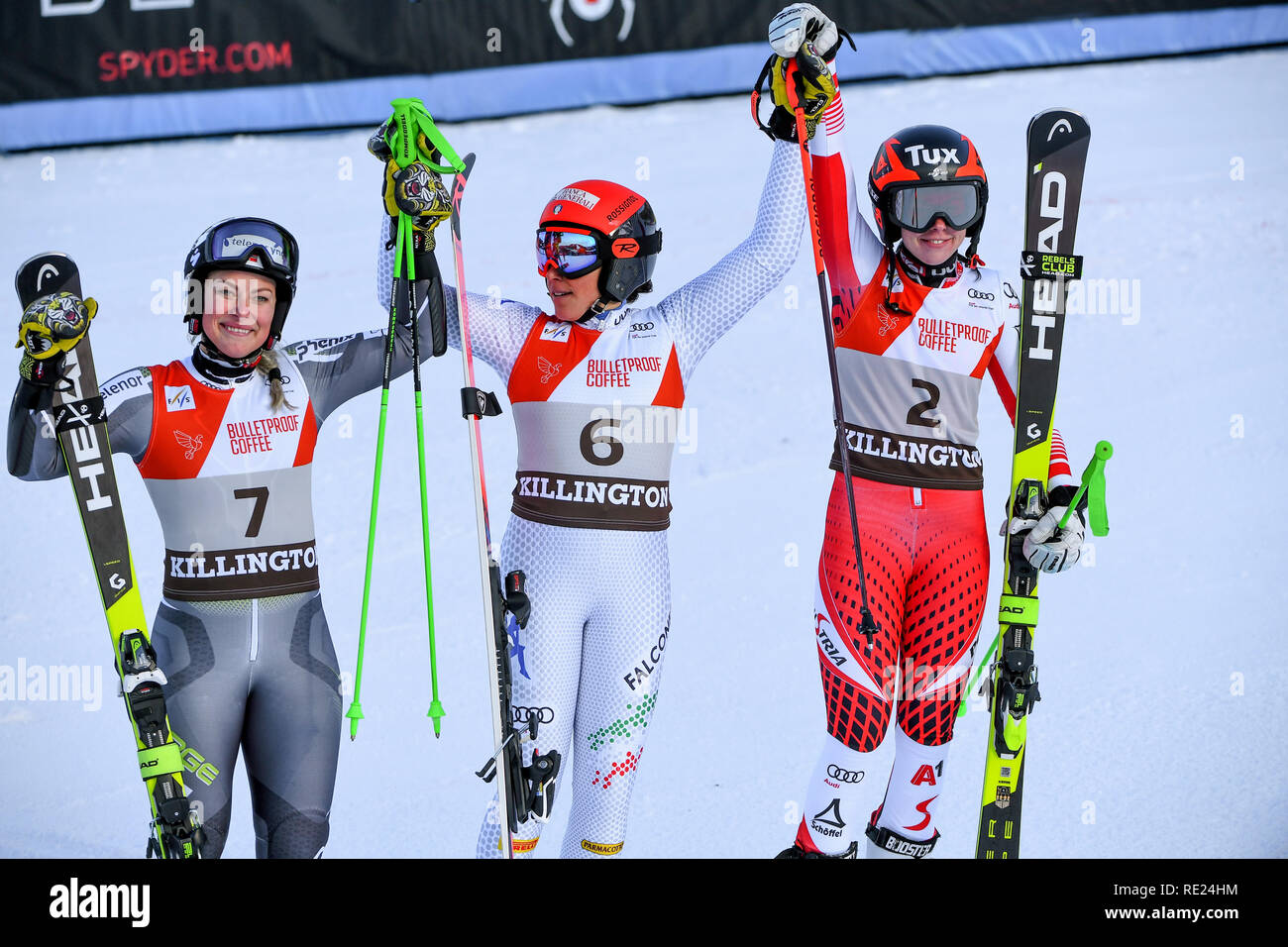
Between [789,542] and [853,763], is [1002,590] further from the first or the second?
[789,542]

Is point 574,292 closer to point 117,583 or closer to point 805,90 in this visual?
point 805,90

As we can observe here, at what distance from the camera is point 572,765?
378cm

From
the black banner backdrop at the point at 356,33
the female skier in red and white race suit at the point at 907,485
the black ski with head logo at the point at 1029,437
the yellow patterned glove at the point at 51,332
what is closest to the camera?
the yellow patterned glove at the point at 51,332

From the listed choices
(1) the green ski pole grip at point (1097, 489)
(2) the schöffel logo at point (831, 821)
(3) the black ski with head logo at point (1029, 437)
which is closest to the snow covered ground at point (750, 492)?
(3) the black ski with head logo at point (1029, 437)

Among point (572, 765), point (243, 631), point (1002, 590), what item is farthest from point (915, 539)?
point (243, 631)

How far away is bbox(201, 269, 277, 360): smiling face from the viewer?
11.6ft

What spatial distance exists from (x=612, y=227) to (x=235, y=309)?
98 cm

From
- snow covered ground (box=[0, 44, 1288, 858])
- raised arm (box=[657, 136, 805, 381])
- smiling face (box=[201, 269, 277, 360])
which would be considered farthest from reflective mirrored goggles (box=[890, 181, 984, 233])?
snow covered ground (box=[0, 44, 1288, 858])

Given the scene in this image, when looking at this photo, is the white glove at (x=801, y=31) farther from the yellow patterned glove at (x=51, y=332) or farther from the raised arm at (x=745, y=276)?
the yellow patterned glove at (x=51, y=332)

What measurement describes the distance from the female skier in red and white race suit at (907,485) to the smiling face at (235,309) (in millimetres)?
1493

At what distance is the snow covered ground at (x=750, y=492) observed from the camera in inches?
186

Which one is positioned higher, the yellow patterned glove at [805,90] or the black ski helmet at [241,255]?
the yellow patterned glove at [805,90]
